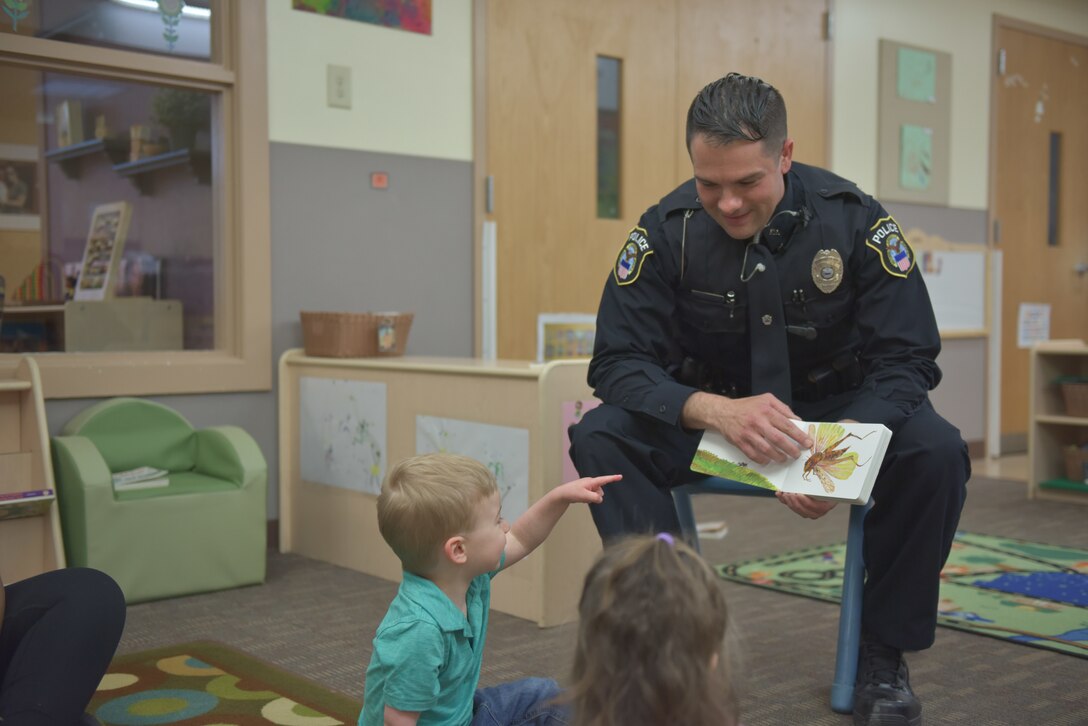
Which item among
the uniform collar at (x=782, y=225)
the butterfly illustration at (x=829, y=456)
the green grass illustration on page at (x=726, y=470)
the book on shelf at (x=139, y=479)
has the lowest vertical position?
the book on shelf at (x=139, y=479)

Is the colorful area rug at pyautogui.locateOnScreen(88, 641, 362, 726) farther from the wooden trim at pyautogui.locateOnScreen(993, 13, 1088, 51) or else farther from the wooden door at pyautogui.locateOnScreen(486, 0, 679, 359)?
the wooden trim at pyautogui.locateOnScreen(993, 13, 1088, 51)

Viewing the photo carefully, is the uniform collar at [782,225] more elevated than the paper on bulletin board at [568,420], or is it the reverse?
the uniform collar at [782,225]

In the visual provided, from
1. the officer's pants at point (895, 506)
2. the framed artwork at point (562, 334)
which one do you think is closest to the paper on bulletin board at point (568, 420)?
the officer's pants at point (895, 506)

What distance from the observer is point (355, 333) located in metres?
3.35

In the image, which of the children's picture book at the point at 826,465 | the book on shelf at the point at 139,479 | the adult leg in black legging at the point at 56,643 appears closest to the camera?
the adult leg in black legging at the point at 56,643

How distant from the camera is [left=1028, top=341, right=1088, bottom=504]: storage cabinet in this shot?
4.35 metres

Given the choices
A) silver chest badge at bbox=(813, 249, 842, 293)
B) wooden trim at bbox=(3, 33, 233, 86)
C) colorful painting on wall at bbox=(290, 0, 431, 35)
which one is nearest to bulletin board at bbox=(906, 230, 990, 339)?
colorful painting on wall at bbox=(290, 0, 431, 35)

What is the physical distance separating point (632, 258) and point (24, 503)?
1.55 m

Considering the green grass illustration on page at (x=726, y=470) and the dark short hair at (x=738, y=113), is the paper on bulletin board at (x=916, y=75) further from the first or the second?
the green grass illustration on page at (x=726, y=470)

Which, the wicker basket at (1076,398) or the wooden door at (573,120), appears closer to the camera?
the wooden door at (573,120)

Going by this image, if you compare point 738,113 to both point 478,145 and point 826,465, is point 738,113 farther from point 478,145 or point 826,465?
point 478,145

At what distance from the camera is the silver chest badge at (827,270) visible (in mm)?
2033

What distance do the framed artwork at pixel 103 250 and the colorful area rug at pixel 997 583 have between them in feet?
6.74

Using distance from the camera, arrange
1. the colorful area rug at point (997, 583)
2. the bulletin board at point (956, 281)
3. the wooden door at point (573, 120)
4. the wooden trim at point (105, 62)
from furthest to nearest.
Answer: the bulletin board at point (956, 281) < the wooden door at point (573, 120) < the wooden trim at point (105, 62) < the colorful area rug at point (997, 583)
